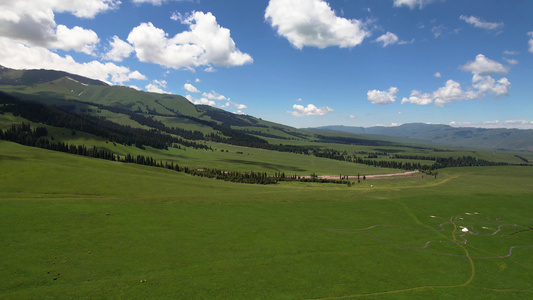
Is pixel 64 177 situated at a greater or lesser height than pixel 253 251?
greater

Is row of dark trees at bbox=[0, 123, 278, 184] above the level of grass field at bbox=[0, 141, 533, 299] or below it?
above

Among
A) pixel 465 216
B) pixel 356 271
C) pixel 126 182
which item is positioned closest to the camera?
pixel 356 271

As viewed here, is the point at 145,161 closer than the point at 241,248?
No

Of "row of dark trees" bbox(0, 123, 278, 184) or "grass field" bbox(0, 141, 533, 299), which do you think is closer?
"grass field" bbox(0, 141, 533, 299)

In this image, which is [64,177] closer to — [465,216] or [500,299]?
[500,299]

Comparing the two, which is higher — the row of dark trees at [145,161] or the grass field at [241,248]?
the row of dark trees at [145,161]

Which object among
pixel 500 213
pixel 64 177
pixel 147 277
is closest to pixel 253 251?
pixel 147 277

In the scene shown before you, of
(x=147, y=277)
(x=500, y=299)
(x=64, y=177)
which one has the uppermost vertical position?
(x=64, y=177)

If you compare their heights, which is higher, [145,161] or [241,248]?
[145,161]
